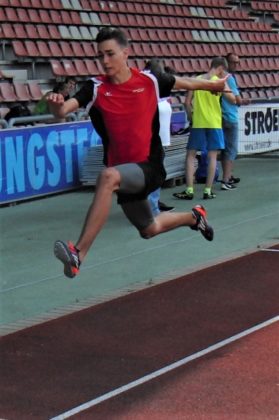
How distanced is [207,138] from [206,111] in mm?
368

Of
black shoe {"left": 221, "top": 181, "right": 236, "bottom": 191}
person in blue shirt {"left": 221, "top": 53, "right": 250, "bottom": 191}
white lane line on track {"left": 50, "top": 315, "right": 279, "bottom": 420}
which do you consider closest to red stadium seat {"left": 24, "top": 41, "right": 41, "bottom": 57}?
person in blue shirt {"left": 221, "top": 53, "right": 250, "bottom": 191}

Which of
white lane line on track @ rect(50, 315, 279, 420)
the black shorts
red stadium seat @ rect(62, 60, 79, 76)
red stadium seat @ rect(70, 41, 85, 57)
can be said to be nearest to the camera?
white lane line on track @ rect(50, 315, 279, 420)

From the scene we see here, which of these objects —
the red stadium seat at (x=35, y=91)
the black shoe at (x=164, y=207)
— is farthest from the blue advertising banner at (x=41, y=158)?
the red stadium seat at (x=35, y=91)

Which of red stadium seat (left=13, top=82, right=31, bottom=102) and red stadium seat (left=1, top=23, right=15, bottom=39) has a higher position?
red stadium seat (left=1, top=23, right=15, bottom=39)

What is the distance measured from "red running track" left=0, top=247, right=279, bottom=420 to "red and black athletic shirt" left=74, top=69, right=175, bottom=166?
3.96 feet

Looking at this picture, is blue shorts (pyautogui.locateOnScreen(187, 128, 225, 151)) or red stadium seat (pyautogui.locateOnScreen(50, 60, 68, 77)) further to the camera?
red stadium seat (pyautogui.locateOnScreen(50, 60, 68, 77))

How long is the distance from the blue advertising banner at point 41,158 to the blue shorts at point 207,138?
1.85m

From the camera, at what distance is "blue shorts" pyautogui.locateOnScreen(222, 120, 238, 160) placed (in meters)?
12.4

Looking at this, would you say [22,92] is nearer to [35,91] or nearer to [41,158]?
[35,91]

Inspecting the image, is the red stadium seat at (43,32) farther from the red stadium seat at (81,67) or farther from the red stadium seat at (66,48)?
the red stadium seat at (81,67)

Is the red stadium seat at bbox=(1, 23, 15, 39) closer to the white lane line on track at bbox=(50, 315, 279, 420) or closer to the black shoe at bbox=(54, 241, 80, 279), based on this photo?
the white lane line on track at bbox=(50, 315, 279, 420)

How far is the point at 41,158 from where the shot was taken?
11594 millimetres

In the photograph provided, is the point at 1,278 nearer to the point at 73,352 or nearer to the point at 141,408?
the point at 73,352

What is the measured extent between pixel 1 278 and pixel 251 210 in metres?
4.33
